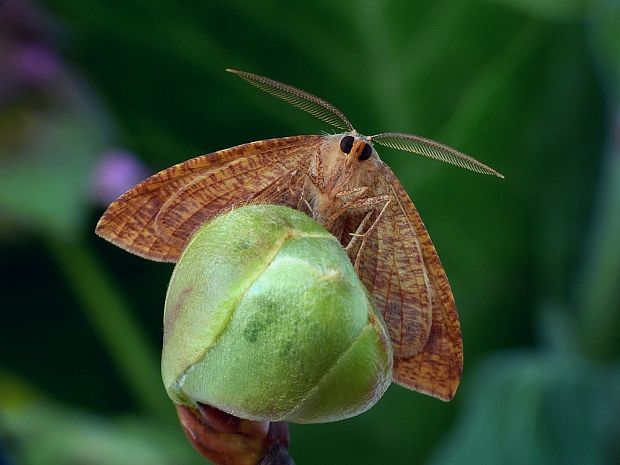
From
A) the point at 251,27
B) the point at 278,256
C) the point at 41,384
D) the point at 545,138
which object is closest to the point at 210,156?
the point at 278,256

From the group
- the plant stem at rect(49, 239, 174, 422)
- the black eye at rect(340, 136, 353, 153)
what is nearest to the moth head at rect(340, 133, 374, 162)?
the black eye at rect(340, 136, 353, 153)

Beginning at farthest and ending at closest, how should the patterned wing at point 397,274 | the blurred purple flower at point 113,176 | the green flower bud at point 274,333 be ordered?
1. the blurred purple flower at point 113,176
2. the patterned wing at point 397,274
3. the green flower bud at point 274,333

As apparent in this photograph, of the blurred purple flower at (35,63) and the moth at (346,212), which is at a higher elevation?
the moth at (346,212)

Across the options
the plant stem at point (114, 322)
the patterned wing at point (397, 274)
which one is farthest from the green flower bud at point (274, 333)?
the plant stem at point (114, 322)

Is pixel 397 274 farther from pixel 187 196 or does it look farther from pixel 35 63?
pixel 35 63

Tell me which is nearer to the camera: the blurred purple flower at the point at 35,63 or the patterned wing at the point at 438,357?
the patterned wing at the point at 438,357

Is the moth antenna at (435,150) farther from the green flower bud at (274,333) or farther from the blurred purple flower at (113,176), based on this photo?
the blurred purple flower at (113,176)
